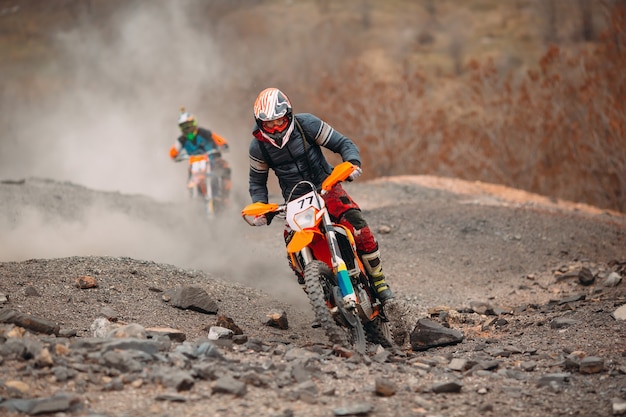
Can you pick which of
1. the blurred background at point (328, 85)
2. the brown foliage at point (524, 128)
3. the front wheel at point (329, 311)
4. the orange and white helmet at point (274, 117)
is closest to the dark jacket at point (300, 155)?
the orange and white helmet at point (274, 117)

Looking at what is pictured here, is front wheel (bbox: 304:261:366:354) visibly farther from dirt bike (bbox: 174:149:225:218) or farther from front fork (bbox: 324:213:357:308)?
dirt bike (bbox: 174:149:225:218)

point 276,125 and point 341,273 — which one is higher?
point 276,125

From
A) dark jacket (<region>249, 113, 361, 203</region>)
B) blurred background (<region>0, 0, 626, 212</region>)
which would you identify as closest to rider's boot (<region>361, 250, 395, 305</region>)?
dark jacket (<region>249, 113, 361, 203</region>)

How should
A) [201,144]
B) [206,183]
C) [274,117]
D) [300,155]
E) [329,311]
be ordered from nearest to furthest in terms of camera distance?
[329,311] < [274,117] < [300,155] < [206,183] < [201,144]

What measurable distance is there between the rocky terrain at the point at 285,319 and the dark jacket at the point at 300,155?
1550mm

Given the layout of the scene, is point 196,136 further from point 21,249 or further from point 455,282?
point 455,282

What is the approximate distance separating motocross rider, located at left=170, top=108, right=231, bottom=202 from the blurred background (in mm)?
5482

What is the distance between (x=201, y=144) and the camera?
16.2m

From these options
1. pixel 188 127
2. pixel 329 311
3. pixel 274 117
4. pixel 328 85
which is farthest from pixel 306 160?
pixel 328 85

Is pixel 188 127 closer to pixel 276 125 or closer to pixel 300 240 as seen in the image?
pixel 276 125

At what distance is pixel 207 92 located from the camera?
43062mm

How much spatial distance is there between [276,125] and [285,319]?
7.24ft

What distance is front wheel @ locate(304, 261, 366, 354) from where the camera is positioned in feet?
22.1

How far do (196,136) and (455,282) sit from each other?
21.1 ft
